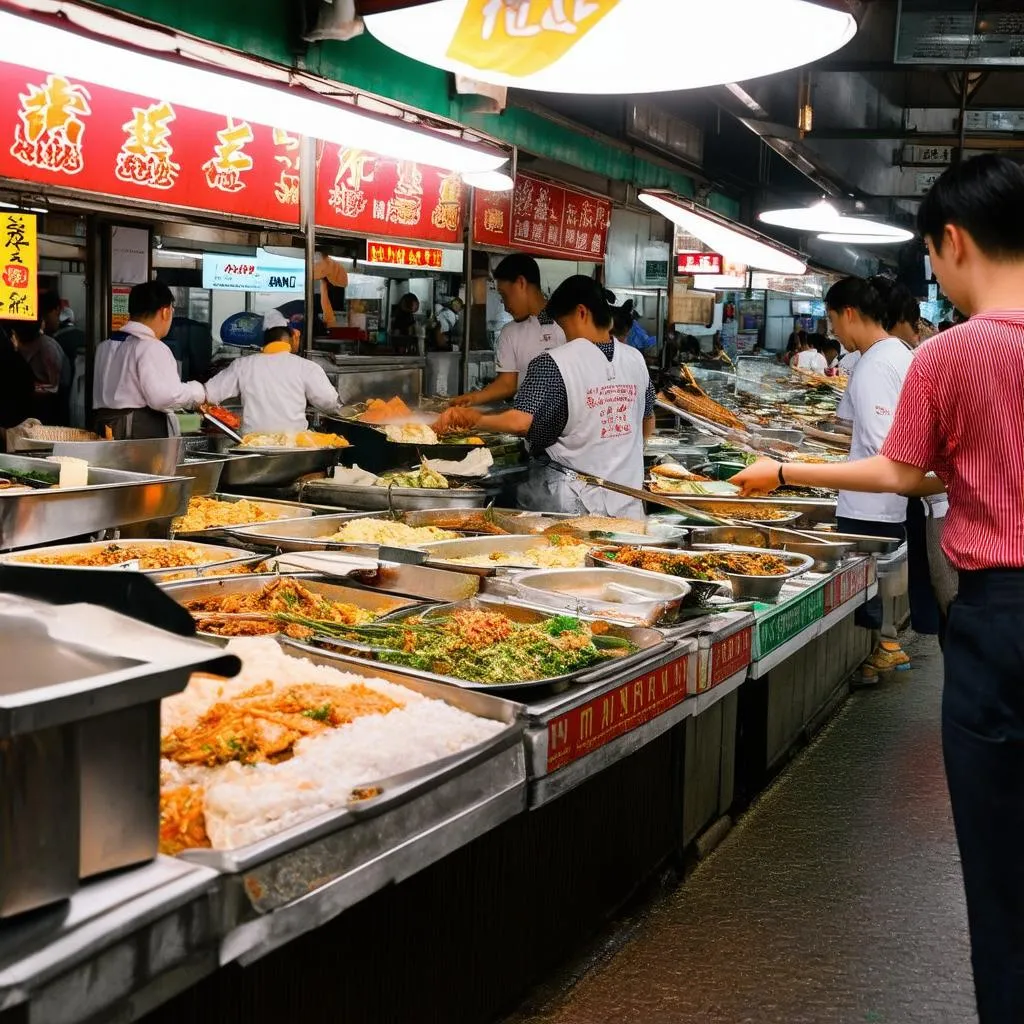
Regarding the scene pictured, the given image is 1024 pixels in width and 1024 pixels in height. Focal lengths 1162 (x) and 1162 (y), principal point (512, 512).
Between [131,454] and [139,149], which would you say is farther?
[139,149]

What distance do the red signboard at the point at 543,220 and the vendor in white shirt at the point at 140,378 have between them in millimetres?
3038

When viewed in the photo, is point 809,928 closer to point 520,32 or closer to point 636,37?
point 636,37

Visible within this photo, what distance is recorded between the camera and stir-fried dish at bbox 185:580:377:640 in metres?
3.48

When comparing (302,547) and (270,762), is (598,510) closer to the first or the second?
(302,547)

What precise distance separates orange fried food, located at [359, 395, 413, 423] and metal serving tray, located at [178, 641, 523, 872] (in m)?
5.41

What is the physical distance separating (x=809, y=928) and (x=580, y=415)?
279 cm

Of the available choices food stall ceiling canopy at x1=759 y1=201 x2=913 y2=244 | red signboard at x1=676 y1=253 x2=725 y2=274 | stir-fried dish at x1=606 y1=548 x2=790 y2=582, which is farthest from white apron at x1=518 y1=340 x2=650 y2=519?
red signboard at x1=676 y1=253 x2=725 y2=274

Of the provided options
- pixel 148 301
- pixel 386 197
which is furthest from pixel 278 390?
pixel 386 197

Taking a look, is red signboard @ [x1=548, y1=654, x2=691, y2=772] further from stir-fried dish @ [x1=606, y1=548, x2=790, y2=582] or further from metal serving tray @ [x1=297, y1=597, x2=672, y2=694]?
stir-fried dish @ [x1=606, y1=548, x2=790, y2=582]

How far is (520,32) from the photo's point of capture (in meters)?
3.68

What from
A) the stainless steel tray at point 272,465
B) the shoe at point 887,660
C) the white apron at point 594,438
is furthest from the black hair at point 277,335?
the shoe at point 887,660

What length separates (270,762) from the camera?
2424 mm

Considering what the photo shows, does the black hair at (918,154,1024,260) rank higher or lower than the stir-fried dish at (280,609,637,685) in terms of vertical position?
higher

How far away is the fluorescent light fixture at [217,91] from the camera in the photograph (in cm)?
360
